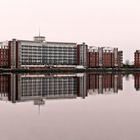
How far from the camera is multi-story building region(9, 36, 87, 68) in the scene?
8700cm

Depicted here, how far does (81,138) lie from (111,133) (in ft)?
2.86

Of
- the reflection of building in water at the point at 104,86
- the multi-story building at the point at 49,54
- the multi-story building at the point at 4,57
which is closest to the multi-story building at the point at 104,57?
the multi-story building at the point at 49,54

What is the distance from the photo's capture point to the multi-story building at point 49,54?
8700cm

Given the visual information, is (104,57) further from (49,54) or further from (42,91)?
(42,91)

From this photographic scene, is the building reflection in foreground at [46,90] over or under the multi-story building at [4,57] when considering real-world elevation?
under

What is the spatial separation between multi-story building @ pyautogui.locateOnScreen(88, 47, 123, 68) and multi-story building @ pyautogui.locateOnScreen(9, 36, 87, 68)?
5.19 m

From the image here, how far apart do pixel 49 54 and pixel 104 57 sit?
17665 millimetres

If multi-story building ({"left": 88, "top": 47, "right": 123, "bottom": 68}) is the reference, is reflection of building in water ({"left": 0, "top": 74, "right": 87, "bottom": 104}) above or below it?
below

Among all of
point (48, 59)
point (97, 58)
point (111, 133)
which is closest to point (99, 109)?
point (111, 133)

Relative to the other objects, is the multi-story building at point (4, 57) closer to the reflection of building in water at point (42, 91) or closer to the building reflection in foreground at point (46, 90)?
the building reflection in foreground at point (46, 90)

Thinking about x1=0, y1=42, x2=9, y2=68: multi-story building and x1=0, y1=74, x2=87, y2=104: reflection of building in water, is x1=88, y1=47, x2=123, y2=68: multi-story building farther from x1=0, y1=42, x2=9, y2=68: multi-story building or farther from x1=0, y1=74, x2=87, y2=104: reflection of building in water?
x1=0, y1=74, x2=87, y2=104: reflection of building in water

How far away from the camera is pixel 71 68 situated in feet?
304

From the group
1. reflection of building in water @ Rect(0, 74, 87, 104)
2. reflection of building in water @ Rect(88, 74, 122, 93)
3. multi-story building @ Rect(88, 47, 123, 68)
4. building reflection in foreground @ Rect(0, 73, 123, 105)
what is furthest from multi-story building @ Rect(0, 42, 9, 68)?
reflection of building in water @ Rect(0, 74, 87, 104)

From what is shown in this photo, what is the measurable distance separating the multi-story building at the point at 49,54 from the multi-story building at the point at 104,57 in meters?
5.19
